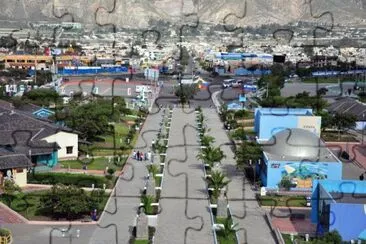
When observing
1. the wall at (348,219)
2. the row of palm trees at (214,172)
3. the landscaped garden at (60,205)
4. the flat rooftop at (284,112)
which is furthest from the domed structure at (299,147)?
the flat rooftop at (284,112)

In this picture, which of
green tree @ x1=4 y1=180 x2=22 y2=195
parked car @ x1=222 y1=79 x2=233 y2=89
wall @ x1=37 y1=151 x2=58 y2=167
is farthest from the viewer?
parked car @ x1=222 y1=79 x2=233 y2=89

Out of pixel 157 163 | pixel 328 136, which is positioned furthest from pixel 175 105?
pixel 157 163

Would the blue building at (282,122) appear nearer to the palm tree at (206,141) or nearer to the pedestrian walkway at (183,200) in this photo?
the palm tree at (206,141)

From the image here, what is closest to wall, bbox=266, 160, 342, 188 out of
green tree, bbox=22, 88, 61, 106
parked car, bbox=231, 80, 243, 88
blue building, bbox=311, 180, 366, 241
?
blue building, bbox=311, 180, 366, 241

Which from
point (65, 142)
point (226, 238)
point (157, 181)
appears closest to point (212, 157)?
point (157, 181)

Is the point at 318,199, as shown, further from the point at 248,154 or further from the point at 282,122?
the point at 282,122

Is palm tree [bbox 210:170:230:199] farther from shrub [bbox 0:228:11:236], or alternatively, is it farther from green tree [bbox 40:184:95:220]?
shrub [bbox 0:228:11:236]

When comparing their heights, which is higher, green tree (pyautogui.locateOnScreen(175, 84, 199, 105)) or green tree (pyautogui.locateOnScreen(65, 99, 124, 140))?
green tree (pyautogui.locateOnScreen(65, 99, 124, 140))
